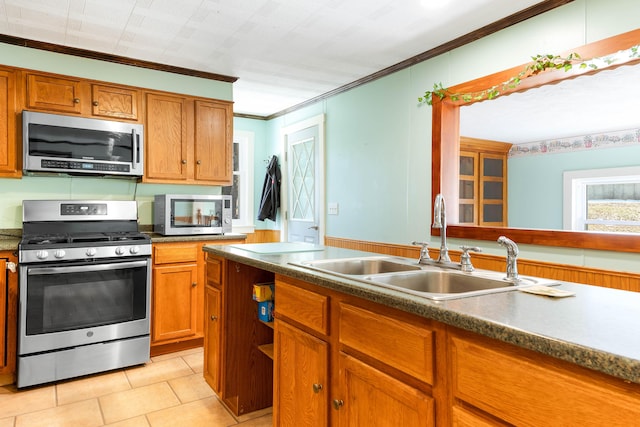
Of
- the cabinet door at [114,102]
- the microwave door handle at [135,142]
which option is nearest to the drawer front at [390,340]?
the microwave door handle at [135,142]

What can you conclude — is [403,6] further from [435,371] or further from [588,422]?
A: [588,422]

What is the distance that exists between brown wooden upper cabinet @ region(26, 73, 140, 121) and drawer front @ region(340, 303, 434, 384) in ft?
9.11

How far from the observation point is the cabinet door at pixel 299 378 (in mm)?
1561

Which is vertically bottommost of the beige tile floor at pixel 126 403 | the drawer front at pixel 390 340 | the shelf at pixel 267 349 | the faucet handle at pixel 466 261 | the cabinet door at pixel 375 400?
the beige tile floor at pixel 126 403

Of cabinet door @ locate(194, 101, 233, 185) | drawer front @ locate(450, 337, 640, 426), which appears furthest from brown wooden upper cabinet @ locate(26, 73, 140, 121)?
drawer front @ locate(450, 337, 640, 426)

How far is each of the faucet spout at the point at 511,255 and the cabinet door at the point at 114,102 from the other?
3.03m

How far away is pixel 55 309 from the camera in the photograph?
271cm

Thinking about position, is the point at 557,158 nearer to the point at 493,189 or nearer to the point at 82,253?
the point at 493,189

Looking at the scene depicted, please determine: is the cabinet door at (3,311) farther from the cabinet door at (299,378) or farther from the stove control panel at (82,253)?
the cabinet door at (299,378)

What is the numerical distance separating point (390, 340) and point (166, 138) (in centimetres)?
291

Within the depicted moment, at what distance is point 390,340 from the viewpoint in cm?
125

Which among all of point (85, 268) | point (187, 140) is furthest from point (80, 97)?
point (85, 268)

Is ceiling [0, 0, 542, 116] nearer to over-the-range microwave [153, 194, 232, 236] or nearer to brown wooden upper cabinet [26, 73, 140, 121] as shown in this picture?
brown wooden upper cabinet [26, 73, 140, 121]

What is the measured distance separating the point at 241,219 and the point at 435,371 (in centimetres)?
450
